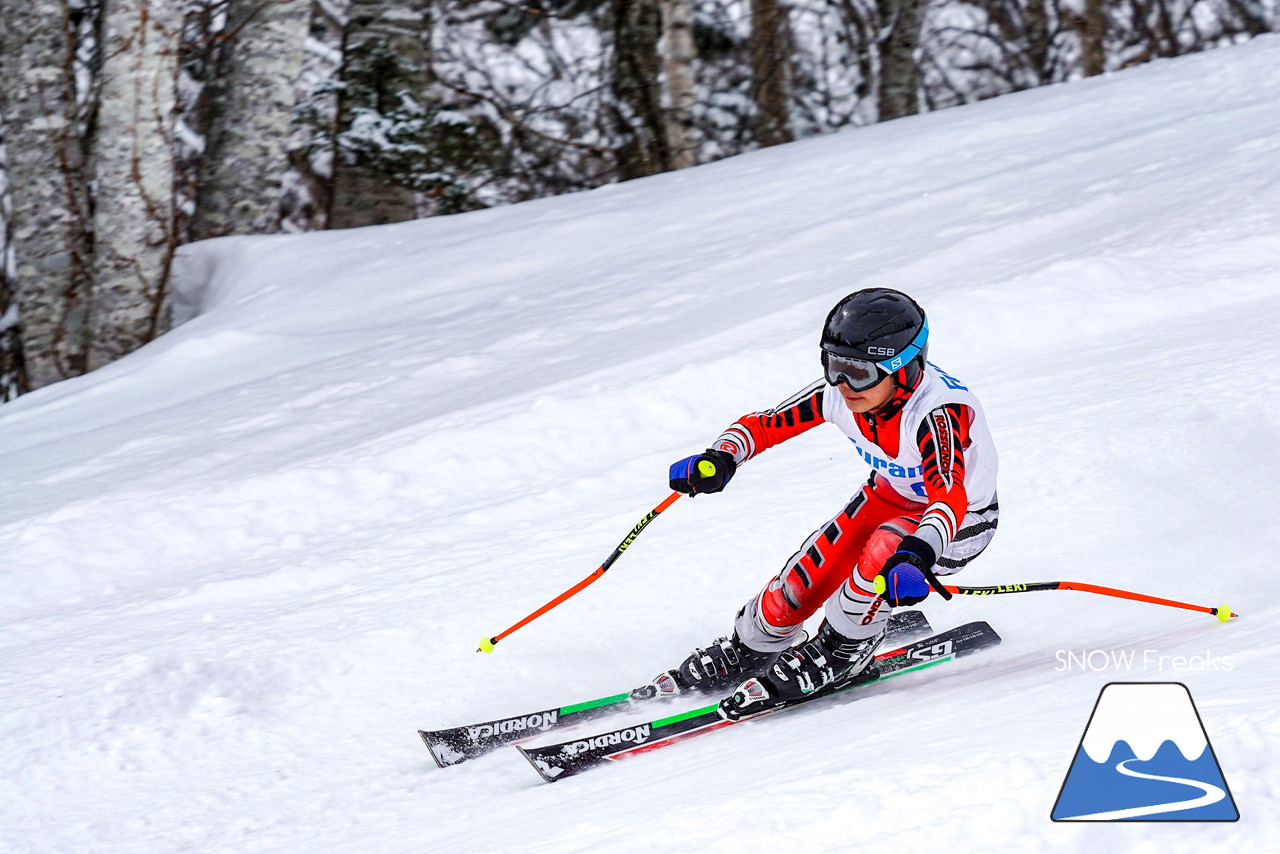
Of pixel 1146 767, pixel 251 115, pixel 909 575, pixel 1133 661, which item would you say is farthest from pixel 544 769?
pixel 251 115

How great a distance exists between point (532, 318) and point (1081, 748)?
4.67 meters

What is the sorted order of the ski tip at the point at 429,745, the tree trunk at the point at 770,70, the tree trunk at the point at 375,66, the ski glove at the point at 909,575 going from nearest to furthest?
the ski glove at the point at 909,575, the ski tip at the point at 429,745, the tree trunk at the point at 375,66, the tree trunk at the point at 770,70

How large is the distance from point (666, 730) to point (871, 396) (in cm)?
103

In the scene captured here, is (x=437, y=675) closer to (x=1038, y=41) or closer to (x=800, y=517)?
(x=800, y=517)

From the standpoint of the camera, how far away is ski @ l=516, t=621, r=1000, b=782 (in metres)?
2.81

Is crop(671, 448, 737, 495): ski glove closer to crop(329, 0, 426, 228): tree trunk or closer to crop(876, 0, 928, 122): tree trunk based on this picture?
crop(329, 0, 426, 228): tree trunk

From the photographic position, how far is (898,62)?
1105 cm

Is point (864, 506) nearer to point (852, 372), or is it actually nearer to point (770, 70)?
point (852, 372)

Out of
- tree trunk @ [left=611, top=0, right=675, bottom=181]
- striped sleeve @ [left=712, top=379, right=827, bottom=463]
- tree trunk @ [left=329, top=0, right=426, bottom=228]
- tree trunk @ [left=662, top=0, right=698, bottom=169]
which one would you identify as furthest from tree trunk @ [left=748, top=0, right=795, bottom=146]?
striped sleeve @ [left=712, top=379, right=827, bottom=463]

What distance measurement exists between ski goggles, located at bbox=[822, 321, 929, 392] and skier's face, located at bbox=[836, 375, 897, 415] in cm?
2

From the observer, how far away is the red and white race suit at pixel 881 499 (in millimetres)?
2771

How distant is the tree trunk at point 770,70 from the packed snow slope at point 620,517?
421 cm

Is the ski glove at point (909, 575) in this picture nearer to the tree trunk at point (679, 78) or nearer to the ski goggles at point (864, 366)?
the ski goggles at point (864, 366)

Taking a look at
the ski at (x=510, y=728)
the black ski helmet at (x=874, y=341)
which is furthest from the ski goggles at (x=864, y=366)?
the ski at (x=510, y=728)
